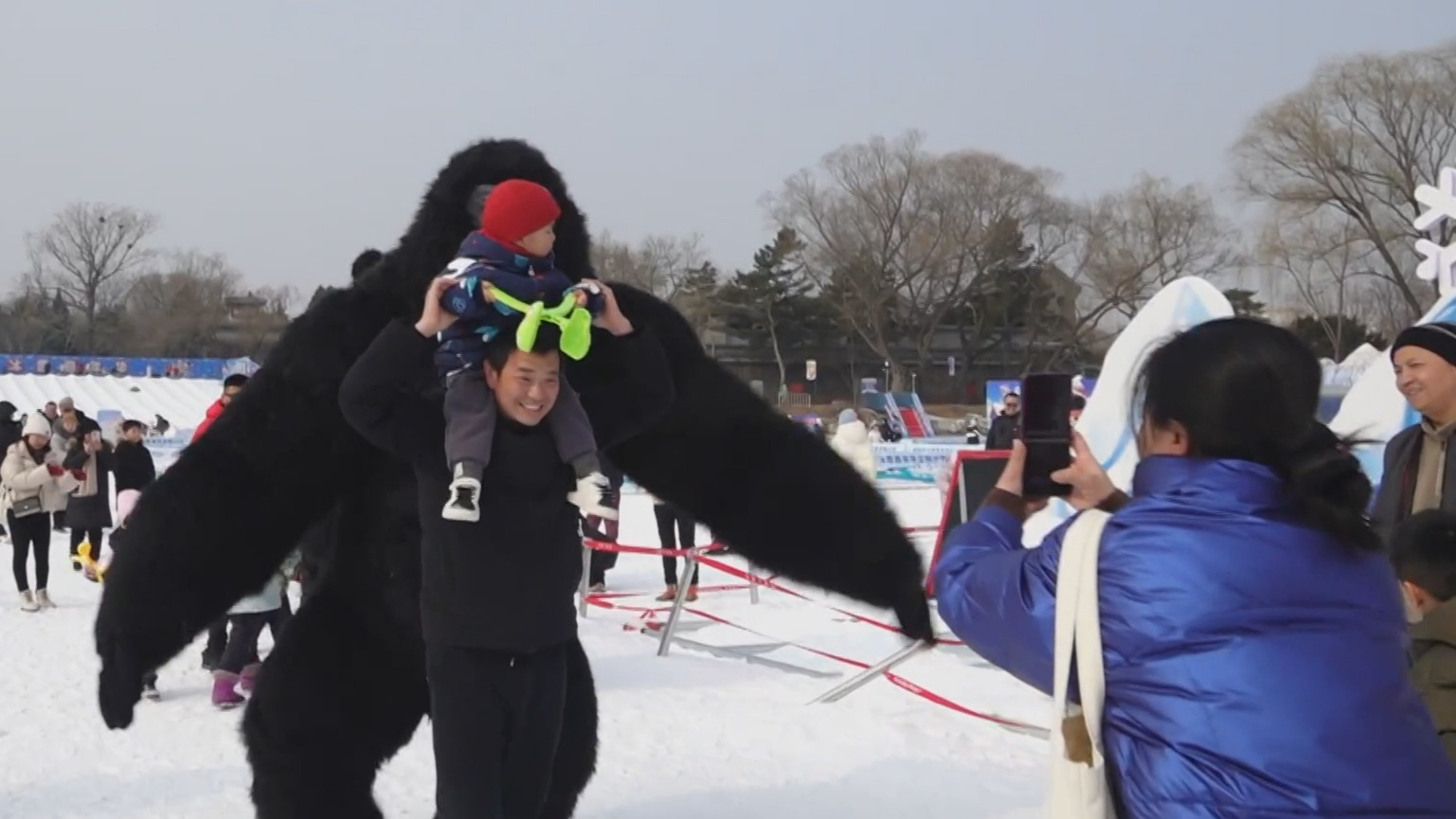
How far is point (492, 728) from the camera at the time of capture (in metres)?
2.70

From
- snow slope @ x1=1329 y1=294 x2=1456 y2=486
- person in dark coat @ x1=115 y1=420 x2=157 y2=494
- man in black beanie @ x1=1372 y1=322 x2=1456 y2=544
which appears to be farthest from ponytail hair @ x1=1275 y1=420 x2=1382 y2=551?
person in dark coat @ x1=115 y1=420 x2=157 y2=494

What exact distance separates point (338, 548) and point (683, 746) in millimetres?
2223

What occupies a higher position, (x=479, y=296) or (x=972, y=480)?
(x=479, y=296)

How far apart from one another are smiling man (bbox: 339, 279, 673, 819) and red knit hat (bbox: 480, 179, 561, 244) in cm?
20

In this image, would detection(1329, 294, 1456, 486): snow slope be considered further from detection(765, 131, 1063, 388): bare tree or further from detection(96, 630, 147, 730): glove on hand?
detection(765, 131, 1063, 388): bare tree

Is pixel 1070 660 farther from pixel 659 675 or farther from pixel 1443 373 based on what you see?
pixel 659 675

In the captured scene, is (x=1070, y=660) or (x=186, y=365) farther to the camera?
(x=186, y=365)

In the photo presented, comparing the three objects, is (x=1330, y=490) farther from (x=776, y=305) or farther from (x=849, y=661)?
(x=776, y=305)

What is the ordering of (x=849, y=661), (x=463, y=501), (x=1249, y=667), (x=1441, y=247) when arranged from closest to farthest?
(x=1249, y=667), (x=463, y=501), (x=849, y=661), (x=1441, y=247)

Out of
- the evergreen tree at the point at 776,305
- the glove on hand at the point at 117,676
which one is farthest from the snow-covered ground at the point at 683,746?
A: the evergreen tree at the point at 776,305

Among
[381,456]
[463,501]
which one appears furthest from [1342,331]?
[463,501]

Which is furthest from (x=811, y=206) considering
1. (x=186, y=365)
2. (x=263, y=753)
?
(x=263, y=753)

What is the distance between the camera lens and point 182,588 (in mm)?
3016

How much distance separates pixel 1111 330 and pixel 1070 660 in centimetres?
4559
